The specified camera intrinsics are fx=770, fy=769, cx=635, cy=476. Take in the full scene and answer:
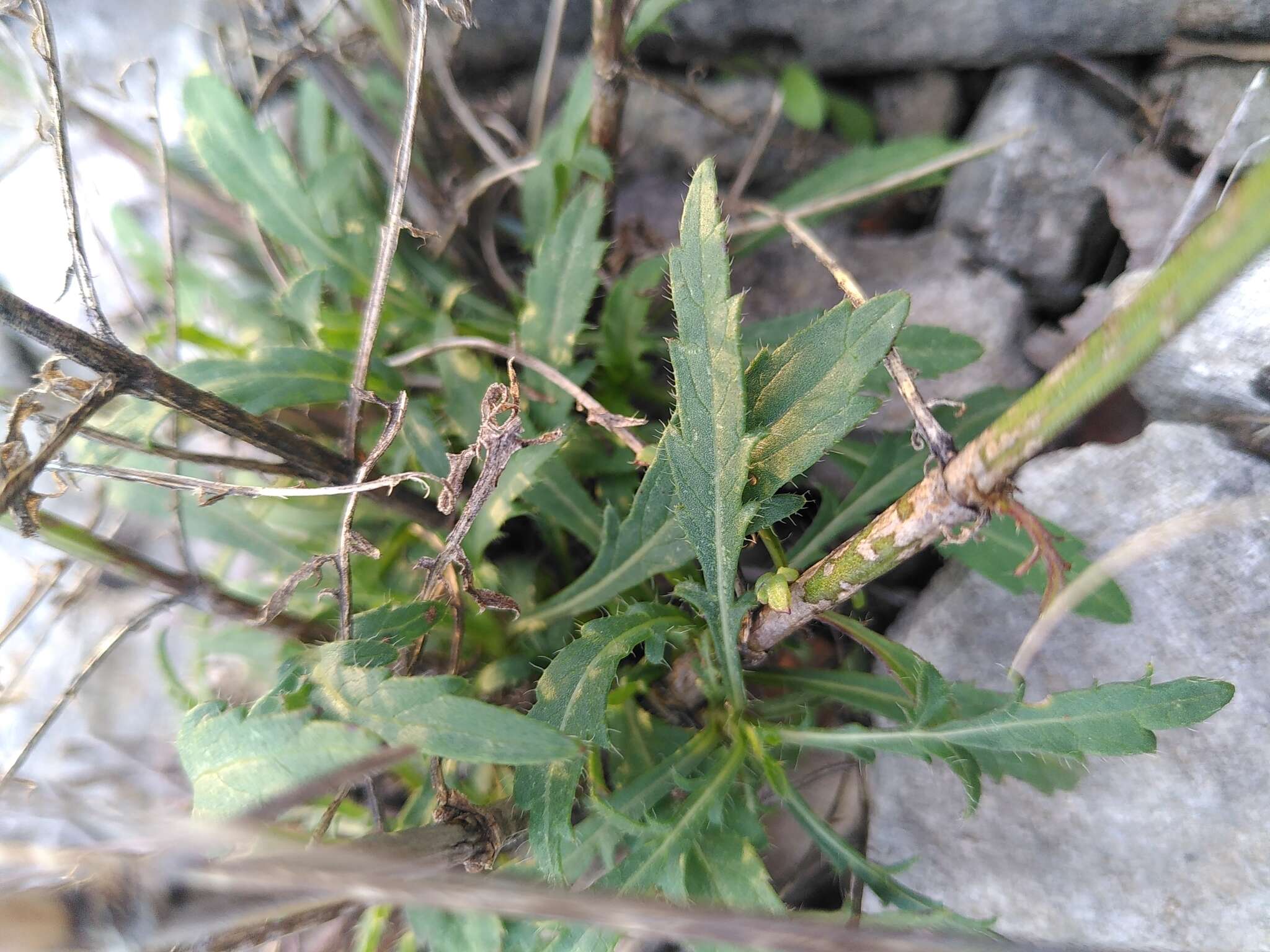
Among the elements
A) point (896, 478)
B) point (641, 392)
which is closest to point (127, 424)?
point (641, 392)

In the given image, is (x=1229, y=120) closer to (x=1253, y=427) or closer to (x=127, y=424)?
(x=1253, y=427)

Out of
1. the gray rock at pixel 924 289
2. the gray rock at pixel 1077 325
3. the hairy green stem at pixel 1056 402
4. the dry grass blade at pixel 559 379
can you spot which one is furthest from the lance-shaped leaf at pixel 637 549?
the gray rock at pixel 1077 325

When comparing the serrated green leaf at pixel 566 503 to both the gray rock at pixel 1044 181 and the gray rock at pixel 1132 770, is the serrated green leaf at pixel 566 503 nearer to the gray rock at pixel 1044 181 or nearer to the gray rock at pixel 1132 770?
the gray rock at pixel 1132 770

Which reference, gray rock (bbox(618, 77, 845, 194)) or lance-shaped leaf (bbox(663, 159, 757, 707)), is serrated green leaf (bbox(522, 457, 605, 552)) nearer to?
lance-shaped leaf (bbox(663, 159, 757, 707))

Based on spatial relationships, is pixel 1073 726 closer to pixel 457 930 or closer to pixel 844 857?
pixel 844 857

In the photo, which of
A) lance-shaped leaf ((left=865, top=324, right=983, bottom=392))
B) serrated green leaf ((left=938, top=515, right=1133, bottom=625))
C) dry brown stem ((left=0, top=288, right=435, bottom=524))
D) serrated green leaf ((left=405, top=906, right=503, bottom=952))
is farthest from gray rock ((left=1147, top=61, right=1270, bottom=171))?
serrated green leaf ((left=405, top=906, right=503, bottom=952))

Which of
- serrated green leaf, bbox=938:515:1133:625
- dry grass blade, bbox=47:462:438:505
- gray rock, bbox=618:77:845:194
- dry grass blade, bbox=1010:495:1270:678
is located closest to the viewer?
dry grass blade, bbox=1010:495:1270:678
